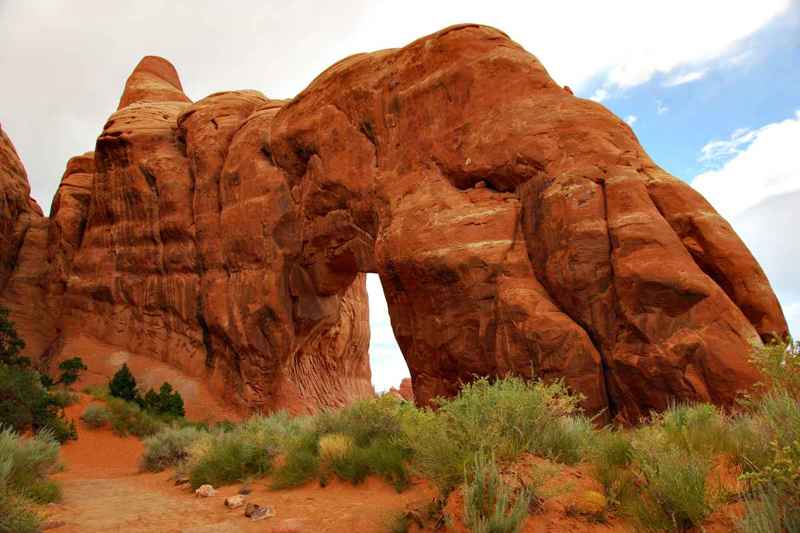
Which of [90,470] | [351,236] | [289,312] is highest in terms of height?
[351,236]

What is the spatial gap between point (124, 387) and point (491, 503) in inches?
697

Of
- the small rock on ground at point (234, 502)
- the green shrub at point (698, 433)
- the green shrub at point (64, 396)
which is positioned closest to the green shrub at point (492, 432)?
the green shrub at point (698, 433)

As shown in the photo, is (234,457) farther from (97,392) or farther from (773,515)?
(97,392)

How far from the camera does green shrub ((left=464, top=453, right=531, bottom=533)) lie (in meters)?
4.13

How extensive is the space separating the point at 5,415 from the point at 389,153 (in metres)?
10.5

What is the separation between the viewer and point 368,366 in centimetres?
2589

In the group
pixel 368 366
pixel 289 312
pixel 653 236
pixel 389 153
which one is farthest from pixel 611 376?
pixel 368 366

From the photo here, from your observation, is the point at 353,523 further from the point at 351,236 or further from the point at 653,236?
the point at 351,236

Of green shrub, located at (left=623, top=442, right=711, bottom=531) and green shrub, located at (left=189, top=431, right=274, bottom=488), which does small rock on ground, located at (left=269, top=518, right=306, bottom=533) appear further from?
green shrub, located at (left=623, top=442, right=711, bottom=531)

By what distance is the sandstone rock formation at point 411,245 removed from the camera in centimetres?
965

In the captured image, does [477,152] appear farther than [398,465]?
Answer: Yes

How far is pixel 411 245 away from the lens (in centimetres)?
1238

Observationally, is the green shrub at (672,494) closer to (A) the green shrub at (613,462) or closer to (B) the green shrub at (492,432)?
(A) the green shrub at (613,462)

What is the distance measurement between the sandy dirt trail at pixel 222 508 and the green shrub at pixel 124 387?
9435mm
